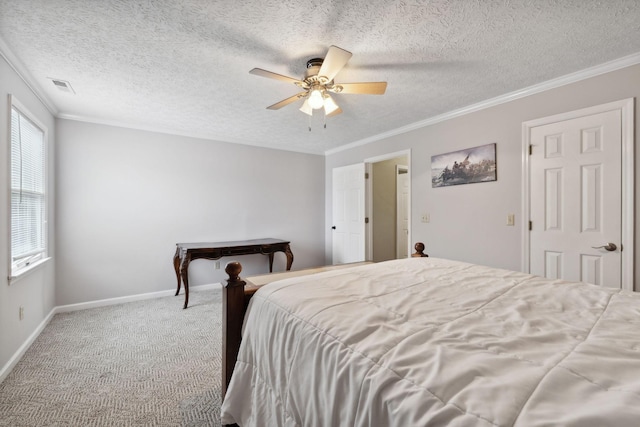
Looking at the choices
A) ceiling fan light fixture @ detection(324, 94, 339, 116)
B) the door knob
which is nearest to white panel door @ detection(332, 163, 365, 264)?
ceiling fan light fixture @ detection(324, 94, 339, 116)

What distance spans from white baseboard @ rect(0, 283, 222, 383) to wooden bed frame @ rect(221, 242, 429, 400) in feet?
5.81

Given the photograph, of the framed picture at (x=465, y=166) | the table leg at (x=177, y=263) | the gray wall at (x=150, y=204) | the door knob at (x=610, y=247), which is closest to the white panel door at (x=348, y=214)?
the gray wall at (x=150, y=204)

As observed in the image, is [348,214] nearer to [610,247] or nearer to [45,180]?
[610,247]

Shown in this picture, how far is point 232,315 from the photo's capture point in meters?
1.48

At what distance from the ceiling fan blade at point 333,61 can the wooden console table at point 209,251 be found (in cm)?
258

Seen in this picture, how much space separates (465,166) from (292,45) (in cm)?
227

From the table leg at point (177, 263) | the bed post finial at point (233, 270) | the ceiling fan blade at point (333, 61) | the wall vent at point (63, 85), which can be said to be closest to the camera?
the bed post finial at point (233, 270)

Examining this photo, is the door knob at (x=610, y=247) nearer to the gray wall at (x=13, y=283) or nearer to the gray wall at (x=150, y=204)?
the gray wall at (x=150, y=204)

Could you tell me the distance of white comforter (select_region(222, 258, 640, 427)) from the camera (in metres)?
0.60

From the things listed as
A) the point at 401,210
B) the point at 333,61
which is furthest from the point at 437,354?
the point at 401,210

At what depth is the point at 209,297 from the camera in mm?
3785

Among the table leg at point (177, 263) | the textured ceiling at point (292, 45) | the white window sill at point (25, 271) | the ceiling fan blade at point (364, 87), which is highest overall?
the textured ceiling at point (292, 45)

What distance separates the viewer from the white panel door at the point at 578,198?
2.15 metres

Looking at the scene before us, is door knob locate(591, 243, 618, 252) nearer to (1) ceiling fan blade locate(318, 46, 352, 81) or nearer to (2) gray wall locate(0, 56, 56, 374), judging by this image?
(1) ceiling fan blade locate(318, 46, 352, 81)
